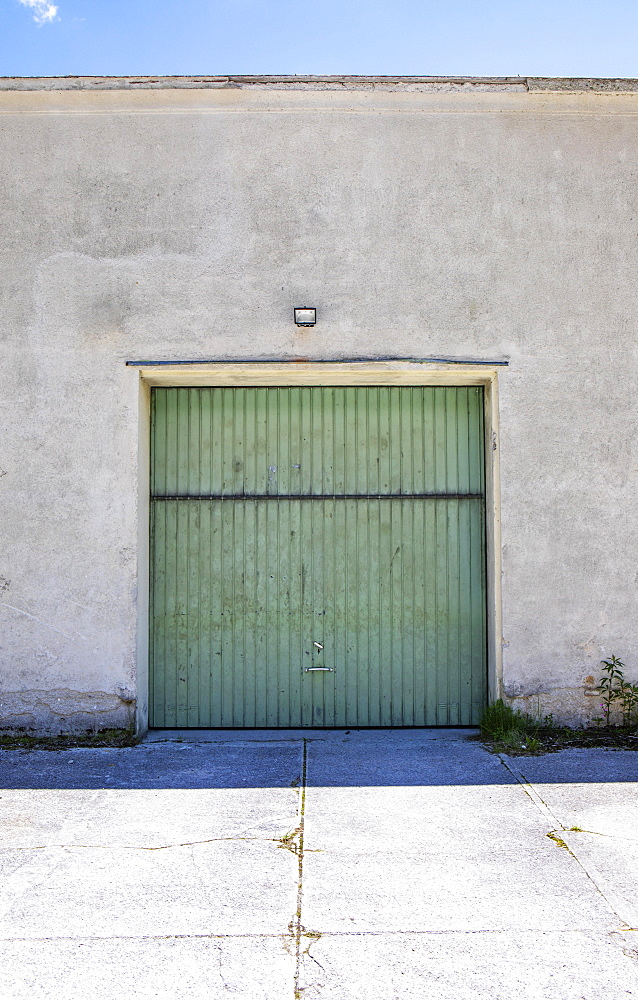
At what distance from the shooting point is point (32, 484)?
5859 millimetres

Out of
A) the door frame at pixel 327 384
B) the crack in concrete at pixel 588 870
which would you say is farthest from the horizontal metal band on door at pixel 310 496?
the crack in concrete at pixel 588 870

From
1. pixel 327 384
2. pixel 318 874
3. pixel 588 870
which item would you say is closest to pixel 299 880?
pixel 318 874

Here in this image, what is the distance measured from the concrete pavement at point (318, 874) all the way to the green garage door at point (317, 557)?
619 millimetres

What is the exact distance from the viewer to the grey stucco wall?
5844 millimetres

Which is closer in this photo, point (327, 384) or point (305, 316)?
point (305, 316)

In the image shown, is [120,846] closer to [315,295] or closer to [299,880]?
[299,880]

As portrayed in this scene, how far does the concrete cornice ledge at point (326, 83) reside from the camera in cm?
587

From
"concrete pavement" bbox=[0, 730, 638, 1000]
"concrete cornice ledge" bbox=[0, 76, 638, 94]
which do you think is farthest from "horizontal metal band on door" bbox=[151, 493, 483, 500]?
"concrete cornice ledge" bbox=[0, 76, 638, 94]

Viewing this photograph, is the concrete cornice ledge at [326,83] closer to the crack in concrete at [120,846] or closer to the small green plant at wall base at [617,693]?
the small green plant at wall base at [617,693]


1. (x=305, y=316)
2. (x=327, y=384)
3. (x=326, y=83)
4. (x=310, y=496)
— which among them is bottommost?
(x=310, y=496)

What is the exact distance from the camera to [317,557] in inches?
244

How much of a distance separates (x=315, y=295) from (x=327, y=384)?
0.69m

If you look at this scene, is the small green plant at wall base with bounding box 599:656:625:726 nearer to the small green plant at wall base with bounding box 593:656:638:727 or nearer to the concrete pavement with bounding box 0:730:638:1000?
the small green plant at wall base with bounding box 593:656:638:727

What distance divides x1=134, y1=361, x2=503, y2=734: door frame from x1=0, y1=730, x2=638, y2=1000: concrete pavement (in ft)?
2.74
